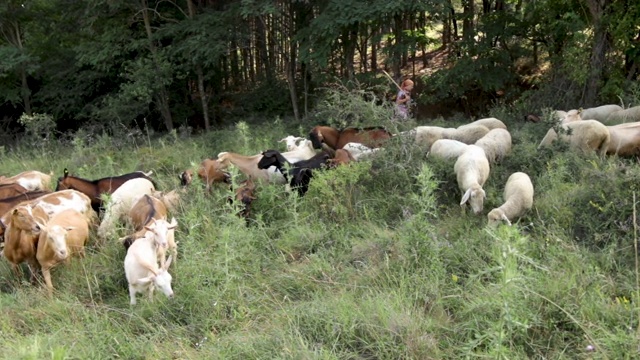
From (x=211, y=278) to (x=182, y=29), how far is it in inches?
467

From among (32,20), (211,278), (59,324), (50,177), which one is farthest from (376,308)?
(32,20)

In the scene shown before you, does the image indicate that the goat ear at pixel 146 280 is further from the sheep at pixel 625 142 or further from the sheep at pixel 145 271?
the sheep at pixel 625 142

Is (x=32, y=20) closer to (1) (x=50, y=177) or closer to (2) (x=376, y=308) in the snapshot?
(1) (x=50, y=177)

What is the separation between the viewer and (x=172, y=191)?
759cm

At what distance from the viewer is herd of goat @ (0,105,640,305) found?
5.67m

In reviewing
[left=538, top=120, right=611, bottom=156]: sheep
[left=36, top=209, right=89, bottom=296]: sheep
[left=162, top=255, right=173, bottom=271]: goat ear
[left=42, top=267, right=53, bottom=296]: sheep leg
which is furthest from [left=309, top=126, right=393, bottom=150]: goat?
[left=42, top=267, right=53, bottom=296]: sheep leg

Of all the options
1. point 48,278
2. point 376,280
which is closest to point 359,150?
point 376,280

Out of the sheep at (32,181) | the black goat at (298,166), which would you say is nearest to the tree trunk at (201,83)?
the sheep at (32,181)

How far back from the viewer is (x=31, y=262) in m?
6.09

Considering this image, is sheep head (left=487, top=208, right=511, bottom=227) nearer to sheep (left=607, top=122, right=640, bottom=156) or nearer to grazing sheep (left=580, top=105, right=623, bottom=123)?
sheep (left=607, top=122, right=640, bottom=156)

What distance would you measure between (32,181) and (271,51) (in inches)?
391

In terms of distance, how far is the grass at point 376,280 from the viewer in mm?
3920

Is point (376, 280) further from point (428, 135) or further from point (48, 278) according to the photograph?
point (428, 135)

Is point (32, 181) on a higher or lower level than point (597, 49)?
lower
